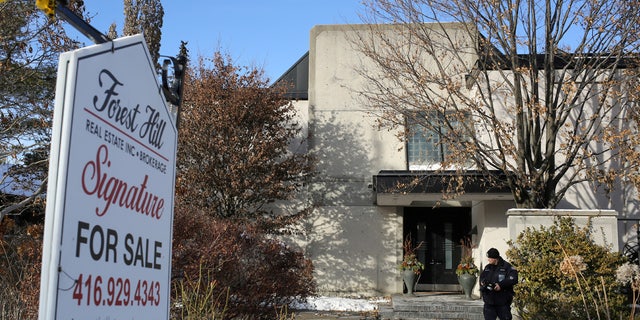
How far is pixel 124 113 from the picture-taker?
2.89 metres

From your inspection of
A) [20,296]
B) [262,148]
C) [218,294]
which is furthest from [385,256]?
[20,296]

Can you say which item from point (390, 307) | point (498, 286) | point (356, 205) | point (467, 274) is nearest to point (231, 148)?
point (356, 205)

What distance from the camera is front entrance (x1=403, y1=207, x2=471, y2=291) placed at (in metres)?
17.7

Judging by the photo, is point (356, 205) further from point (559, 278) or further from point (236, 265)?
point (236, 265)

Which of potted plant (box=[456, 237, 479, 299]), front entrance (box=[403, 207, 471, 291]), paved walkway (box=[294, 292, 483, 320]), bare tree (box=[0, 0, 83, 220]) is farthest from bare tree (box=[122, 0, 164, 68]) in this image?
front entrance (box=[403, 207, 471, 291])

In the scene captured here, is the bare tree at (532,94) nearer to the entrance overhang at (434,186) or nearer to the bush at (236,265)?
the entrance overhang at (434,186)

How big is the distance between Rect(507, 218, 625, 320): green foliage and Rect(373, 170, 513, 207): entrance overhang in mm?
2911

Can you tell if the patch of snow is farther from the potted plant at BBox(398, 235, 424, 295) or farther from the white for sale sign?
the white for sale sign

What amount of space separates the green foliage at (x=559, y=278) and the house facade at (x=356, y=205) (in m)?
4.96

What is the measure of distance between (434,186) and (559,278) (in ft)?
15.4

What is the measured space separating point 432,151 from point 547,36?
17.1 feet

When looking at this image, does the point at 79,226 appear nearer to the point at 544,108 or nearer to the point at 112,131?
the point at 112,131

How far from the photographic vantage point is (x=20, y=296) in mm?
6984

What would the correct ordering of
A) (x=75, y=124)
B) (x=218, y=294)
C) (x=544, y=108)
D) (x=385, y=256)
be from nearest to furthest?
(x=75, y=124)
(x=218, y=294)
(x=544, y=108)
(x=385, y=256)
